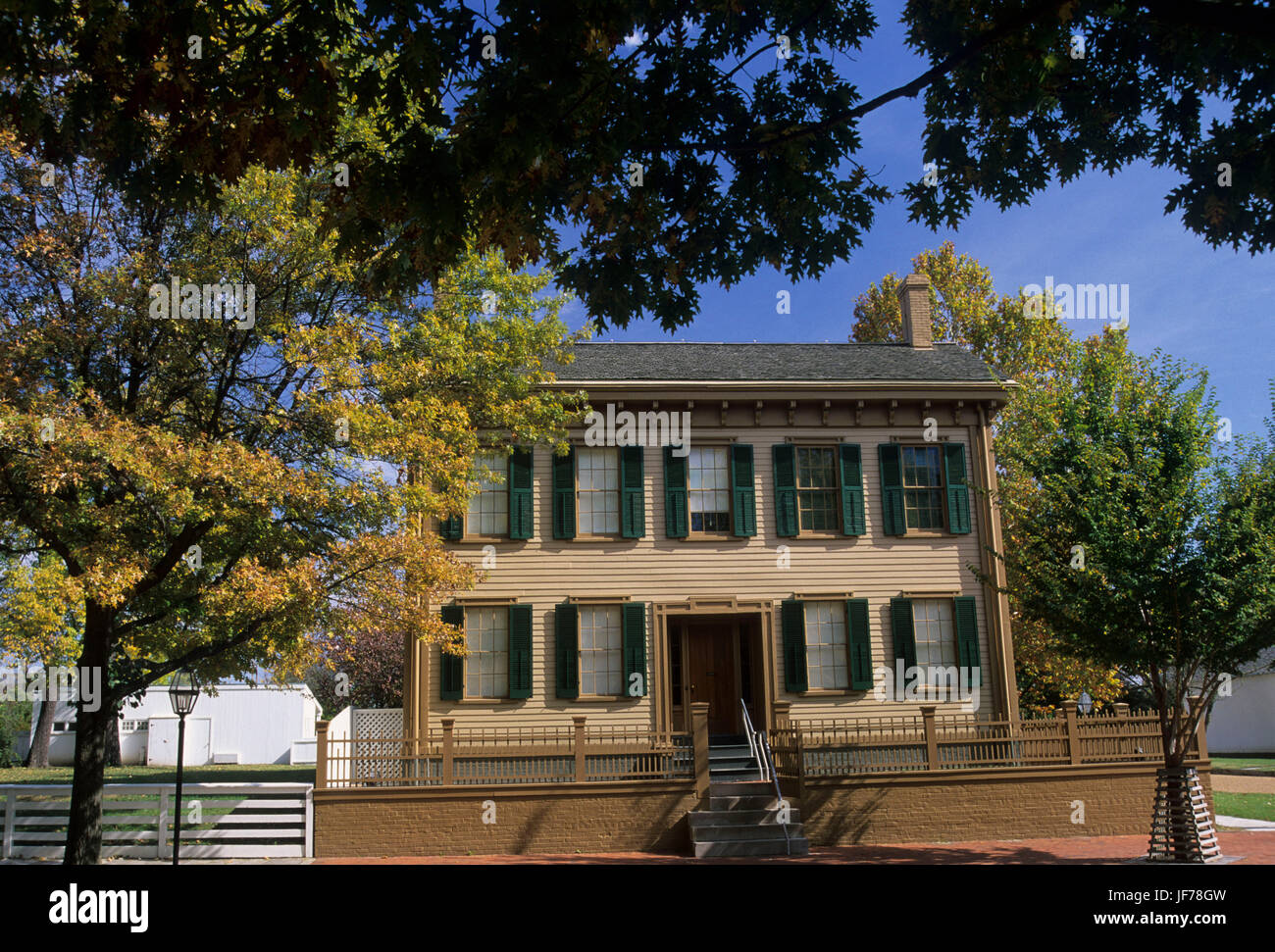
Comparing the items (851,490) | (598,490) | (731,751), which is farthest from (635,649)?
(851,490)

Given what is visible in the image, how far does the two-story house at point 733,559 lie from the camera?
1822 cm

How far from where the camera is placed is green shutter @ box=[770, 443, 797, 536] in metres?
19.0

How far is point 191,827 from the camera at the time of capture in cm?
1509

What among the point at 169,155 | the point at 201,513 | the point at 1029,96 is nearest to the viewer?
the point at 169,155

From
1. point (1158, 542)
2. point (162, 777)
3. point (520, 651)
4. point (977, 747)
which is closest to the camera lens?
point (1158, 542)

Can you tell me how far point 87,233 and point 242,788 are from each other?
842cm

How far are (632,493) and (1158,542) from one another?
30.2 feet

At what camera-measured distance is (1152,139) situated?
796 cm

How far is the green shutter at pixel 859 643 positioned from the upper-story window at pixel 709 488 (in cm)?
288

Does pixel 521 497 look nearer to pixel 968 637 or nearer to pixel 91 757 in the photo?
pixel 91 757

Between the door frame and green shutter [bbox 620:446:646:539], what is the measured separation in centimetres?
152

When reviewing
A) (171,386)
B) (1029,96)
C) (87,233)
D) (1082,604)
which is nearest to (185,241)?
(87,233)

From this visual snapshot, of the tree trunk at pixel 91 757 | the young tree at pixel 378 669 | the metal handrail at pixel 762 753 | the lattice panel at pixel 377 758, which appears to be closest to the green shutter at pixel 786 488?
the metal handrail at pixel 762 753
